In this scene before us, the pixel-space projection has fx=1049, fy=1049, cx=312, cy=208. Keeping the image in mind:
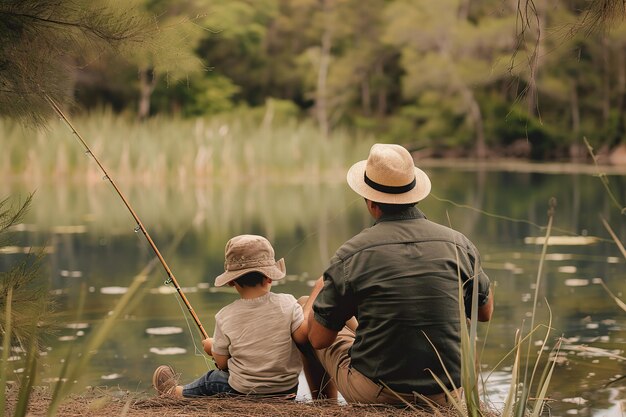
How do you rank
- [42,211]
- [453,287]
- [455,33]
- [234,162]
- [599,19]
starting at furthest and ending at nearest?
[455,33] < [234,162] < [42,211] < [599,19] < [453,287]

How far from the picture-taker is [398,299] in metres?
2.88

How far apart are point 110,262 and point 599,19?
6007 millimetres

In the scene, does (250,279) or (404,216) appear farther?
(250,279)

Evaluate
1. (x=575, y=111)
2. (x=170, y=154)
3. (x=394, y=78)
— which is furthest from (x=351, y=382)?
(x=394, y=78)

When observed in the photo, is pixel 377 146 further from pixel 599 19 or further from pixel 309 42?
pixel 309 42

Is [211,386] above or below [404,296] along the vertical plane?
below

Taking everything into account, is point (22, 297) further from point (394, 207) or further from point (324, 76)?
point (324, 76)

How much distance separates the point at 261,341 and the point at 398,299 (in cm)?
52

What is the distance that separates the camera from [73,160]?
16188 millimetres

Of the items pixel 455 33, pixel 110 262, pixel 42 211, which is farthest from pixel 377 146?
pixel 455 33

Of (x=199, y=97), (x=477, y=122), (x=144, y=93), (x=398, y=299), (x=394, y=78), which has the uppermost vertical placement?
(x=394, y=78)

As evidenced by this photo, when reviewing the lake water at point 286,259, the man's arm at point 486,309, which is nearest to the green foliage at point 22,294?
the lake water at point 286,259

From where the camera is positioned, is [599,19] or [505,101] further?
[505,101]

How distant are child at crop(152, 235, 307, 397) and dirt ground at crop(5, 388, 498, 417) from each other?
A: 0.09m
